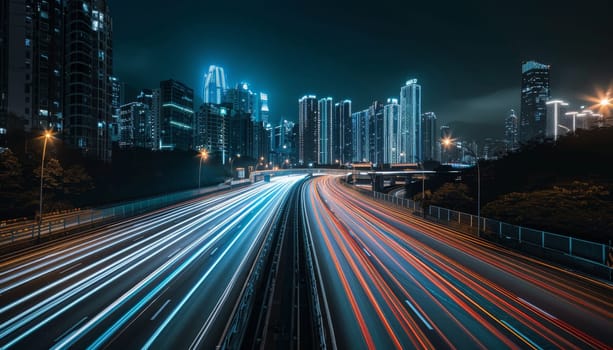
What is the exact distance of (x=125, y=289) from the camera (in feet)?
45.6

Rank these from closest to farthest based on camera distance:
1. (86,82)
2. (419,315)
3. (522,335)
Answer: (522,335), (419,315), (86,82)

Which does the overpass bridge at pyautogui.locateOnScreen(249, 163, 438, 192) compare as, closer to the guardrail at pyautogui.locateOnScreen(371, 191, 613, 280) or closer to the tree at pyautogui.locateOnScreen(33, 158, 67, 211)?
the guardrail at pyautogui.locateOnScreen(371, 191, 613, 280)

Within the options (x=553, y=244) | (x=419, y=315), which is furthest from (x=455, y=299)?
(x=553, y=244)

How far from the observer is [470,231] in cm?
2720

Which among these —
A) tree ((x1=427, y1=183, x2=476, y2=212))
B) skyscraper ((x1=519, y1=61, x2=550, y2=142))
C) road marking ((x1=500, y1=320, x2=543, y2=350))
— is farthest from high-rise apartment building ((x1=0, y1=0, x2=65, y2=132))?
skyscraper ((x1=519, y1=61, x2=550, y2=142))

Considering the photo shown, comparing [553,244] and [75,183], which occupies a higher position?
[75,183]

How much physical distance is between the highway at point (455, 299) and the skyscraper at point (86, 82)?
71.4 meters

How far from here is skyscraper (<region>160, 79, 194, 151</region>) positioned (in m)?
163

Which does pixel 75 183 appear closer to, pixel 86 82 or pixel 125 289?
pixel 125 289

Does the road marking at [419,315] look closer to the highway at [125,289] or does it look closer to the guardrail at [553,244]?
the highway at [125,289]

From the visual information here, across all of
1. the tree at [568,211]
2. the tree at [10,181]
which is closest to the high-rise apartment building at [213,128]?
the tree at [10,181]

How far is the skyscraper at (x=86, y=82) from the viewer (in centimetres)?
6700

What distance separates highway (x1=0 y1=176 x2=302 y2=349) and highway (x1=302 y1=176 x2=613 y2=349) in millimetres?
5380

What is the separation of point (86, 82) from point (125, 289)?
248ft
